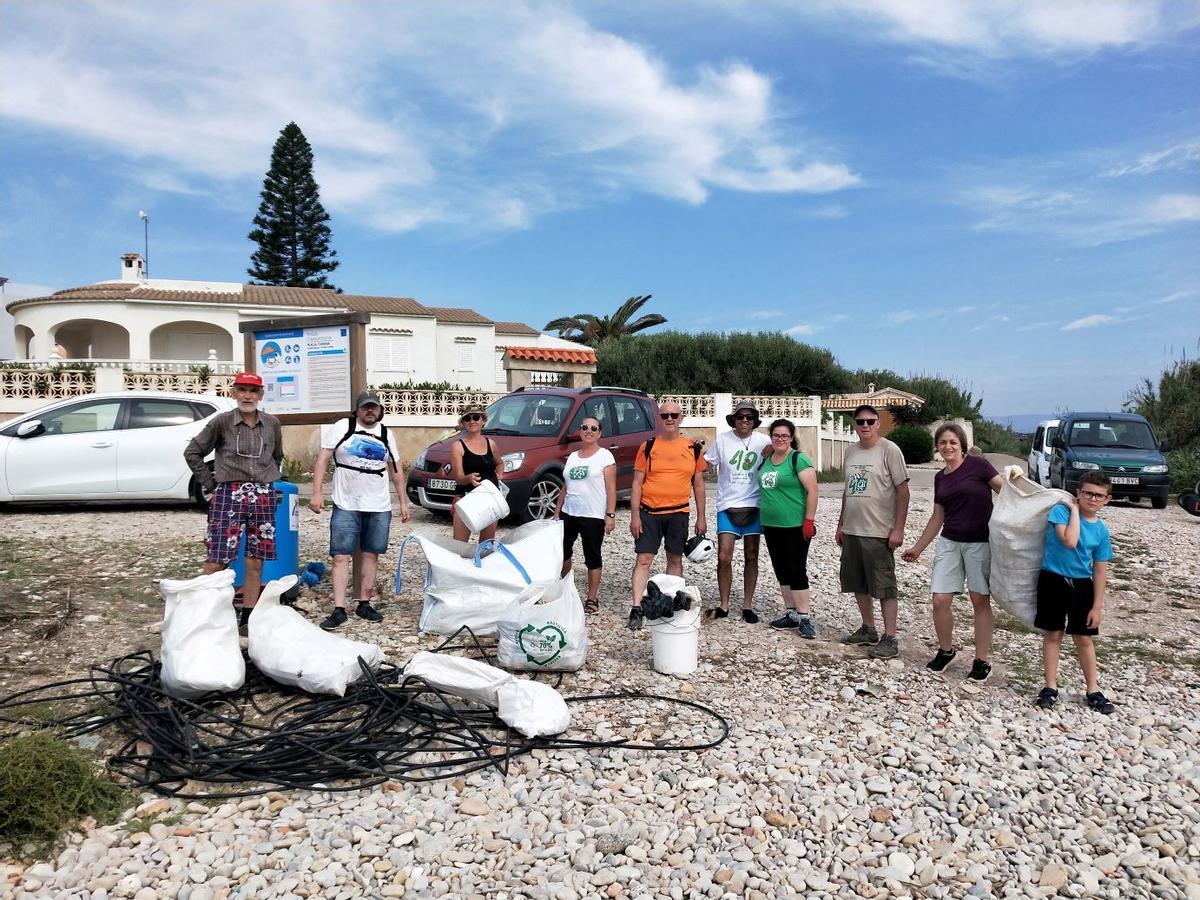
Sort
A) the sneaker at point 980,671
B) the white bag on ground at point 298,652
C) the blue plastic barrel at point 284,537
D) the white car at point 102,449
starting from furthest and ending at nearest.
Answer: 1. the white car at point 102,449
2. the blue plastic barrel at point 284,537
3. the sneaker at point 980,671
4. the white bag on ground at point 298,652

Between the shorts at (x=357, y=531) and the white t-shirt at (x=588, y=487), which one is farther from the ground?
the white t-shirt at (x=588, y=487)

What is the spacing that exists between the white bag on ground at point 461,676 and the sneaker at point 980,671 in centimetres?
285

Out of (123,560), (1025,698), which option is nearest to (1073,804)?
(1025,698)

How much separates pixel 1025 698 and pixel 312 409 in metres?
5.83

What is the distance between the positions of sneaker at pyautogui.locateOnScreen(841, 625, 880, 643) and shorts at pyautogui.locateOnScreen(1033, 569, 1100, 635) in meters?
1.23

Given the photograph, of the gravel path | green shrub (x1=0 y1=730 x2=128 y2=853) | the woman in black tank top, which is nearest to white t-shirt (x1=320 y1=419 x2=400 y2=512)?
the woman in black tank top

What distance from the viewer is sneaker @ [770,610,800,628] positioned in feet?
19.5

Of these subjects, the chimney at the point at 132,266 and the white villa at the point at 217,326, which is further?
the chimney at the point at 132,266

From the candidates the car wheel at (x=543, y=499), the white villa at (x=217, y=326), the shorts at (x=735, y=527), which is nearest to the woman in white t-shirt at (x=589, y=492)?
the shorts at (x=735, y=527)

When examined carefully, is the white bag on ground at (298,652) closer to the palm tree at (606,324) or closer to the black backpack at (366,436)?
the black backpack at (366,436)

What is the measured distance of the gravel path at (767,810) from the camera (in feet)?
9.33

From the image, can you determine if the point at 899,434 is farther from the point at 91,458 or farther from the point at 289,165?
the point at 289,165

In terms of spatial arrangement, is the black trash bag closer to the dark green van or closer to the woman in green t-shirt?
the woman in green t-shirt

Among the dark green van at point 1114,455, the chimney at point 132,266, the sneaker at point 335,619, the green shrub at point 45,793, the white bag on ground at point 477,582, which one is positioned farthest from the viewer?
the chimney at point 132,266
